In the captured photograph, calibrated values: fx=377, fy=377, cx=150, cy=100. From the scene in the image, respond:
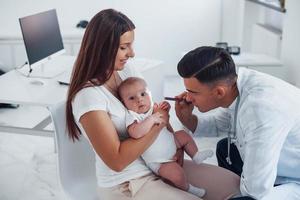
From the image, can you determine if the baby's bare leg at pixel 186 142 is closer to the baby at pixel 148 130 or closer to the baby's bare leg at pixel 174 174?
the baby at pixel 148 130

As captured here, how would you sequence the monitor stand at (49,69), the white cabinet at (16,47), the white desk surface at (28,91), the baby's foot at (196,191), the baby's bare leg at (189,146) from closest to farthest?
the baby's foot at (196,191), the baby's bare leg at (189,146), the white desk surface at (28,91), the monitor stand at (49,69), the white cabinet at (16,47)

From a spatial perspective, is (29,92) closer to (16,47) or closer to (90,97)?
(90,97)

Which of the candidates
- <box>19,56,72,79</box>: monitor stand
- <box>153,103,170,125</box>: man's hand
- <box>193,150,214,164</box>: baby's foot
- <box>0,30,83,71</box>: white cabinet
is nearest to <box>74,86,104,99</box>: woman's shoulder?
<box>153,103,170,125</box>: man's hand

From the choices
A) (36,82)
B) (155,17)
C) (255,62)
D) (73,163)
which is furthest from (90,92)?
(155,17)

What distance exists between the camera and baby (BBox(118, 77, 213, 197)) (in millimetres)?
1372

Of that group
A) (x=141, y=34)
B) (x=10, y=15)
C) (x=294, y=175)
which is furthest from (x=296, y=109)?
(x=10, y=15)

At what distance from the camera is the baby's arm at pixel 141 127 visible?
1.34 metres

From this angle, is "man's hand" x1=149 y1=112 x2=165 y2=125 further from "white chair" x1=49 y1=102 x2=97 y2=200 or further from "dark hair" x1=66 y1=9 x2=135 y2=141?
"white chair" x1=49 y1=102 x2=97 y2=200

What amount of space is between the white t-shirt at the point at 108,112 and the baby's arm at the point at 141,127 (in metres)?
0.05

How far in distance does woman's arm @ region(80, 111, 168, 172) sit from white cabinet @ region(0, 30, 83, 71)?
90.2 inches

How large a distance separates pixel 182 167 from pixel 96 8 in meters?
3.32

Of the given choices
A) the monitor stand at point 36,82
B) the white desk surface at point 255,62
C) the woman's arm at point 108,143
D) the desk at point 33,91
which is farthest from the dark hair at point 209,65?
the white desk surface at point 255,62

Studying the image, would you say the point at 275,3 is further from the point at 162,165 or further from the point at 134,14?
the point at 162,165

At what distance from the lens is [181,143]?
1.55 m
